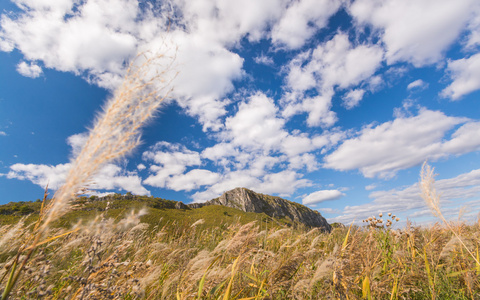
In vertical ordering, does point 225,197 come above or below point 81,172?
above

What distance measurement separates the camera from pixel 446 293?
329 centimetres

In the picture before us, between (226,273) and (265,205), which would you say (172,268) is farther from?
(265,205)

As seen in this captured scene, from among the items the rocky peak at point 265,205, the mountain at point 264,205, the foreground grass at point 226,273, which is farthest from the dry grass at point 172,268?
the rocky peak at point 265,205

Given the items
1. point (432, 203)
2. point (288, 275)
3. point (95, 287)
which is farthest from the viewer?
point (432, 203)

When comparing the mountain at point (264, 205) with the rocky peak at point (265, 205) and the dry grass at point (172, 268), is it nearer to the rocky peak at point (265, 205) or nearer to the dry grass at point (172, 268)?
the rocky peak at point (265, 205)

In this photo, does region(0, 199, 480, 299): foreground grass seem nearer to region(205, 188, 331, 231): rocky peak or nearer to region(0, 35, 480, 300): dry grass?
region(0, 35, 480, 300): dry grass

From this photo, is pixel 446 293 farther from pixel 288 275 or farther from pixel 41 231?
pixel 41 231

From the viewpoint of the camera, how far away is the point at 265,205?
9900 centimetres

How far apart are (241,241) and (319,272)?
3.38ft

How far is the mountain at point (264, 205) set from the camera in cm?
8749

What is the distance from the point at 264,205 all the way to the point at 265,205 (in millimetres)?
606

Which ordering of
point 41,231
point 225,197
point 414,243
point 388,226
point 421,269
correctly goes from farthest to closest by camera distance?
point 225,197 → point 388,226 → point 414,243 → point 421,269 → point 41,231

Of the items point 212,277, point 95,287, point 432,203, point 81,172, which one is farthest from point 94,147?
point 432,203

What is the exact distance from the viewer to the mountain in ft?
287
